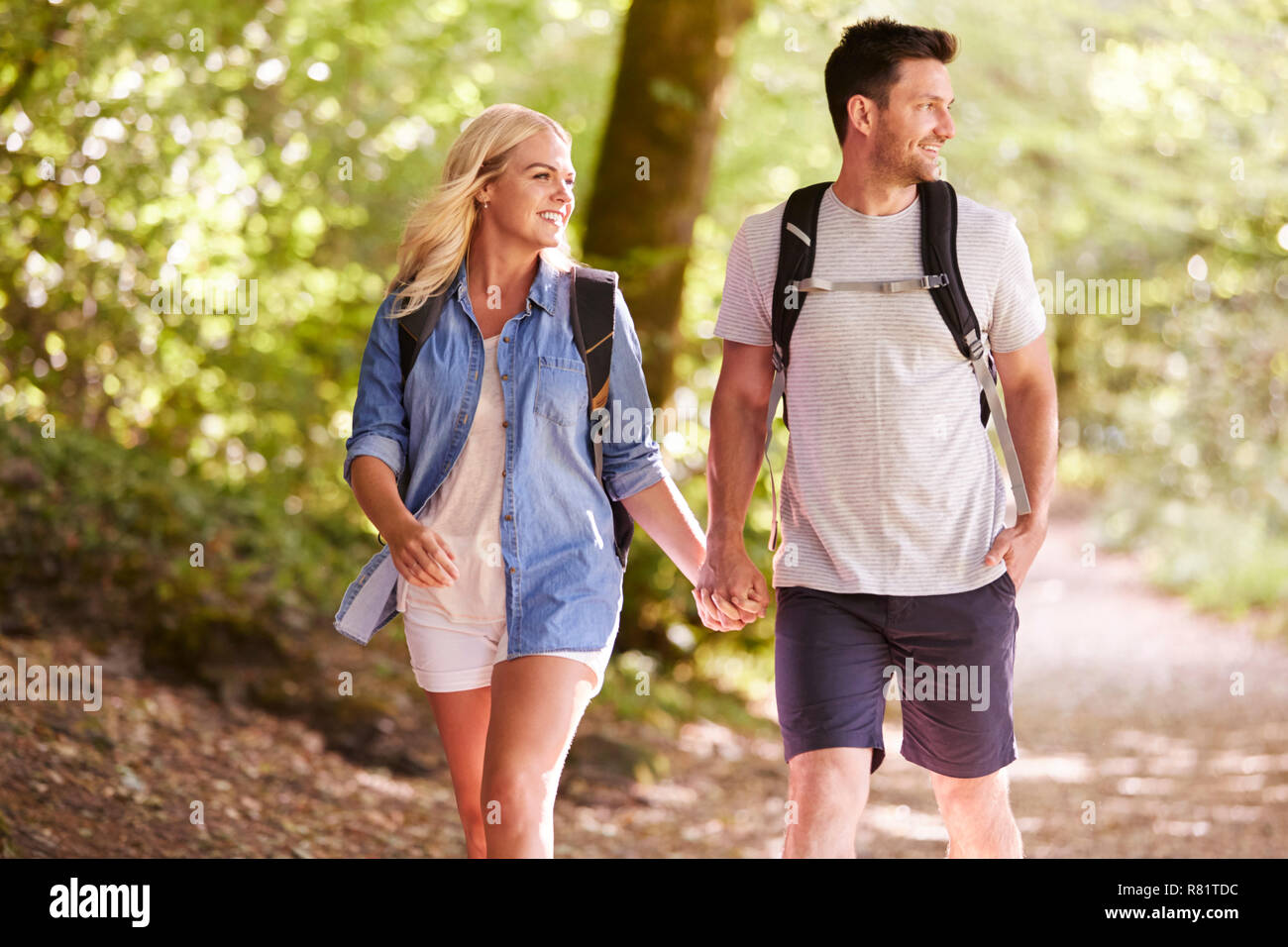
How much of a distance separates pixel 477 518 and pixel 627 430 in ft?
1.55

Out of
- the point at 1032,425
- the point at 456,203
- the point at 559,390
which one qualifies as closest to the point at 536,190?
the point at 456,203

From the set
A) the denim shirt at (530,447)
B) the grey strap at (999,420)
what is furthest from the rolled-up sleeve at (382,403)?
the grey strap at (999,420)

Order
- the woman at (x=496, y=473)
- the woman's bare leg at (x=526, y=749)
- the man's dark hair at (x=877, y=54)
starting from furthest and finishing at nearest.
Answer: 1. the man's dark hair at (x=877, y=54)
2. the woman at (x=496, y=473)
3. the woman's bare leg at (x=526, y=749)

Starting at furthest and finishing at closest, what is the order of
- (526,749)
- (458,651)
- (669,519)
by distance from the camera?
1. (669,519)
2. (458,651)
3. (526,749)

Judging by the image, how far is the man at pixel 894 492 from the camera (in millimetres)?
3723

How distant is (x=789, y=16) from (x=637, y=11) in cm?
204

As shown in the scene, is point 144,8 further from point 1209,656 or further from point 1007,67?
point 1209,656

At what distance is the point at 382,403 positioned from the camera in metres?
3.76

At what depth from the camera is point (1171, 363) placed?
64.5ft

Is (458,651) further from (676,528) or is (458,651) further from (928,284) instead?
(928,284)

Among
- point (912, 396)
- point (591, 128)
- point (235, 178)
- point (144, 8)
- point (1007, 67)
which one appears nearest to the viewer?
point (912, 396)

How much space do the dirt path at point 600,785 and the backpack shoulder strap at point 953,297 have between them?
12.3ft

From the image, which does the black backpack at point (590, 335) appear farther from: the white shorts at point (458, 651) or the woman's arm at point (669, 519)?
the white shorts at point (458, 651)
